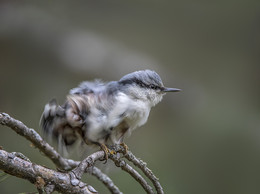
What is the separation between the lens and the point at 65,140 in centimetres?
150

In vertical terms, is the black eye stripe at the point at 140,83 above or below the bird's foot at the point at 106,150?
above

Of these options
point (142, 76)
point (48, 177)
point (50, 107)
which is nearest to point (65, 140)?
point (50, 107)

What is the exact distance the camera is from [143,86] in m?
1.77

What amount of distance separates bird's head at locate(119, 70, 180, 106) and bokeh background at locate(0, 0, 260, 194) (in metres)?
0.39

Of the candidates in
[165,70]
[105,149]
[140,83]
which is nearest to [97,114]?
[105,149]

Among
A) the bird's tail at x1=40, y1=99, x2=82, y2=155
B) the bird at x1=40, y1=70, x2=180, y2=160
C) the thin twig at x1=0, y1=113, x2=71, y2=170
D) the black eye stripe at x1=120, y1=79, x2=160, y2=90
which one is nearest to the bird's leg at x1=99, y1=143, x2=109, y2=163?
the bird at x1=40, y1=70, x2=180, y2=160

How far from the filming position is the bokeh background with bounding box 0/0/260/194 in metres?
2.73

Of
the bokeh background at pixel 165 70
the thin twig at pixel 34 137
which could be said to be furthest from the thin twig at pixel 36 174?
the bokeh background at pixel 165 70

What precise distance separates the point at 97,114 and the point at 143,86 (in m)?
0.38

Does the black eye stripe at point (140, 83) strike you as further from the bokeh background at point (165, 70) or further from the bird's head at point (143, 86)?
the bokeh background at point (165, 70)

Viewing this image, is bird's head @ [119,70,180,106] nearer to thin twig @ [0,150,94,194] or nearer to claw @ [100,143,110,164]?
claw @ [100,143,110,164]

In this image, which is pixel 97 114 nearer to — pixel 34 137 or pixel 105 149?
pixel 105 149

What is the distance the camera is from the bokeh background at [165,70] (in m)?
2.73

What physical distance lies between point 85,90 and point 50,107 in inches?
8.1
